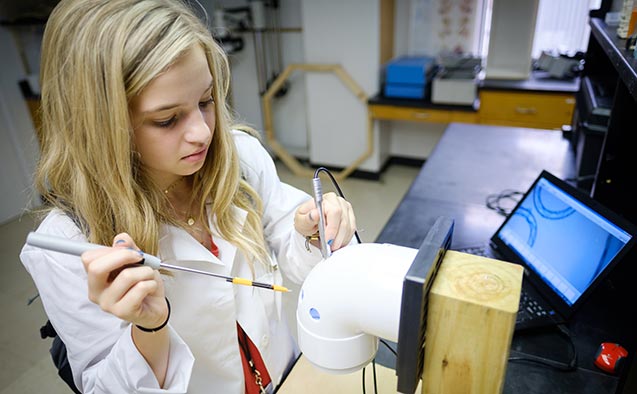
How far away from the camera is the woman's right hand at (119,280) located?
0.58m

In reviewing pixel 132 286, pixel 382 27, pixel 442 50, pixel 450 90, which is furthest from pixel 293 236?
pixel 442 50

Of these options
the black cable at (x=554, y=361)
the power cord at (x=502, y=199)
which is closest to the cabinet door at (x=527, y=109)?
the power cord at (x=502, y=199)

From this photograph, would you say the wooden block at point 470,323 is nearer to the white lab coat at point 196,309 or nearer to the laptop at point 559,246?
the white lab coat at point 196,309

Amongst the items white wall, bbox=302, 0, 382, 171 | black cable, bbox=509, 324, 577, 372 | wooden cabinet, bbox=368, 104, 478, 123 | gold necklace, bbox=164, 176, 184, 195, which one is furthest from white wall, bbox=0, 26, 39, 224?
black cable, bbox=509, 324, 577, 372

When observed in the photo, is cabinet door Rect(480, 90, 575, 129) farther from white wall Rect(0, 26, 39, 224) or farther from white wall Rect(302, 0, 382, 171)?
white wall Rect(0, 26, 39, 224)

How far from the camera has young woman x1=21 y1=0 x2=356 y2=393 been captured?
2.27ft

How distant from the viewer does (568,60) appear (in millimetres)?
2926

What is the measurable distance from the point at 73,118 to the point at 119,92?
12 centimetres

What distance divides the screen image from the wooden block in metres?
0.58

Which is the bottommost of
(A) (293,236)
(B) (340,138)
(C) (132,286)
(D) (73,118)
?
(B) (340,138)

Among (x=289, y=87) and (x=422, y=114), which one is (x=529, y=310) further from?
(x=289, y=87)

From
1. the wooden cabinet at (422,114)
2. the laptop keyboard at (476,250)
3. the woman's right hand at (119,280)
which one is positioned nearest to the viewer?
the woman's right hand at (119,280)

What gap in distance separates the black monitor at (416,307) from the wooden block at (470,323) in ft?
0.04

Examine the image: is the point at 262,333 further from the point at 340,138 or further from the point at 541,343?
the point at 340,138
